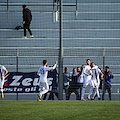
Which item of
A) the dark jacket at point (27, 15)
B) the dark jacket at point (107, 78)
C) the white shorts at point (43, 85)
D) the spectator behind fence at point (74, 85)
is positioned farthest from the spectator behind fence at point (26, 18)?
the white shorts at point (43, 85)

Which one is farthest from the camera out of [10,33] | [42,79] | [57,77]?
[10,33]

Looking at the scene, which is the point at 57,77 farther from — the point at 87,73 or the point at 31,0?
the point at 31,0

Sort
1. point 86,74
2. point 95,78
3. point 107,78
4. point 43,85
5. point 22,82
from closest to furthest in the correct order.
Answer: point 43,85 < point 86,74 < point 22,82 < point 95,78 < point 107,78

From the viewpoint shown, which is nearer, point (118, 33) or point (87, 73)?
point (87, 73)

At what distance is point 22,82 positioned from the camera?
55.3 ft

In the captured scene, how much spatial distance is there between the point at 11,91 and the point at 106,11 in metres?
8.21

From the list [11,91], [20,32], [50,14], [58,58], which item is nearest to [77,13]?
[50,14]

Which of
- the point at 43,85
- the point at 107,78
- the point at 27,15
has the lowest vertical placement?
the point at 43,85

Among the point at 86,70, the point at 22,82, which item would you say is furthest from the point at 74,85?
the point at 22,82

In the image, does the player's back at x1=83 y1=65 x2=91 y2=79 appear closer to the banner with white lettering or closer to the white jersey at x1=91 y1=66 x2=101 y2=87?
the white jersey at x1=91 y1=66 x2=101 y2=87

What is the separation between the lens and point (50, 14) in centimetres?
2277

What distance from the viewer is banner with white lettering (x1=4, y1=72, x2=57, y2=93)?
16.8m

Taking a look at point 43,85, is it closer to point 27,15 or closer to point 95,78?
point 95,78

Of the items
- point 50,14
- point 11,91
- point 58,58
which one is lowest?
point 11,91
